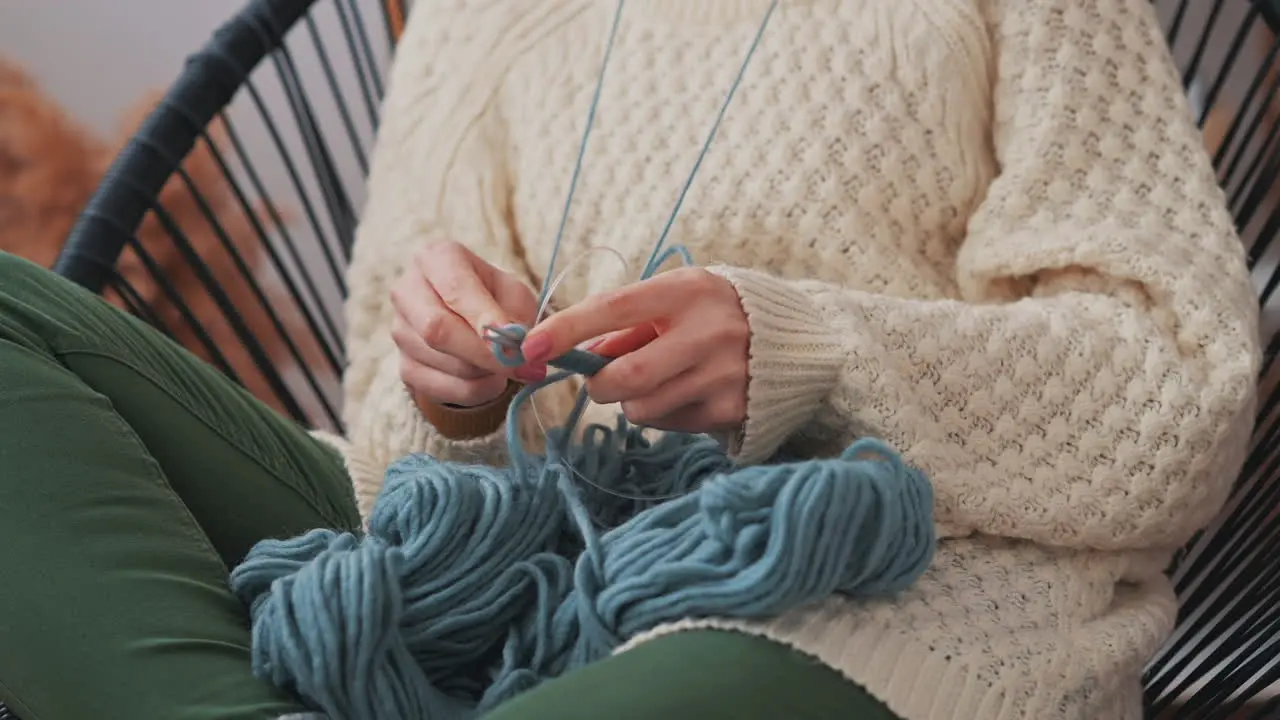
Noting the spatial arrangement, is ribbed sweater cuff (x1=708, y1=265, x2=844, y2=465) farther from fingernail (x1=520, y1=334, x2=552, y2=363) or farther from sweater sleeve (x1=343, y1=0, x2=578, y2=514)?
sweater sleeve (x1=343, y1=0, x2=578, y2=514)

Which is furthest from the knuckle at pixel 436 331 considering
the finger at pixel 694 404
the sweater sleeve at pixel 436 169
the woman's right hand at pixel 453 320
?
the sweater sleeve at pixel 436 169

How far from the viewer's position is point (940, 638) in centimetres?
58

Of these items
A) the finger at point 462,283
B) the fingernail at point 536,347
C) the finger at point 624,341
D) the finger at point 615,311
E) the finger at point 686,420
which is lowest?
the finger at point 686,420

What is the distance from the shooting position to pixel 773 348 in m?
0.63

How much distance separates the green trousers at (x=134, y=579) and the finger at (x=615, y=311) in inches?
5.9

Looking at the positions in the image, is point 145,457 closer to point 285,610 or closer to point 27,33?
point 285,610

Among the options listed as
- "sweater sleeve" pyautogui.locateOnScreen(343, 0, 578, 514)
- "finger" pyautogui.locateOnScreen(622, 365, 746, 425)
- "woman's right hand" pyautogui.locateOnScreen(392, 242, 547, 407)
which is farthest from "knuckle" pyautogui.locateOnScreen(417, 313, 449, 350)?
"sweater sleeve" pyautogui.locateOnScreen(343, 0, 578, 514)

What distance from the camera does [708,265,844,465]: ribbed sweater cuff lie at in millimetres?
631

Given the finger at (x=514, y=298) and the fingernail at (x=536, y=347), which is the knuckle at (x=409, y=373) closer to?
the finger at (x=514, y=298)

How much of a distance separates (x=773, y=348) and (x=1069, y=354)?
0.65 ft

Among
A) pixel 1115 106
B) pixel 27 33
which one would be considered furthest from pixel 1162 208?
pixel 27 33

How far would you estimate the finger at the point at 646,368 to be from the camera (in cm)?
60

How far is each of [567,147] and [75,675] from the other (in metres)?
0.51

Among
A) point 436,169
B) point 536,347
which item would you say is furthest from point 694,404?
point 436,169
